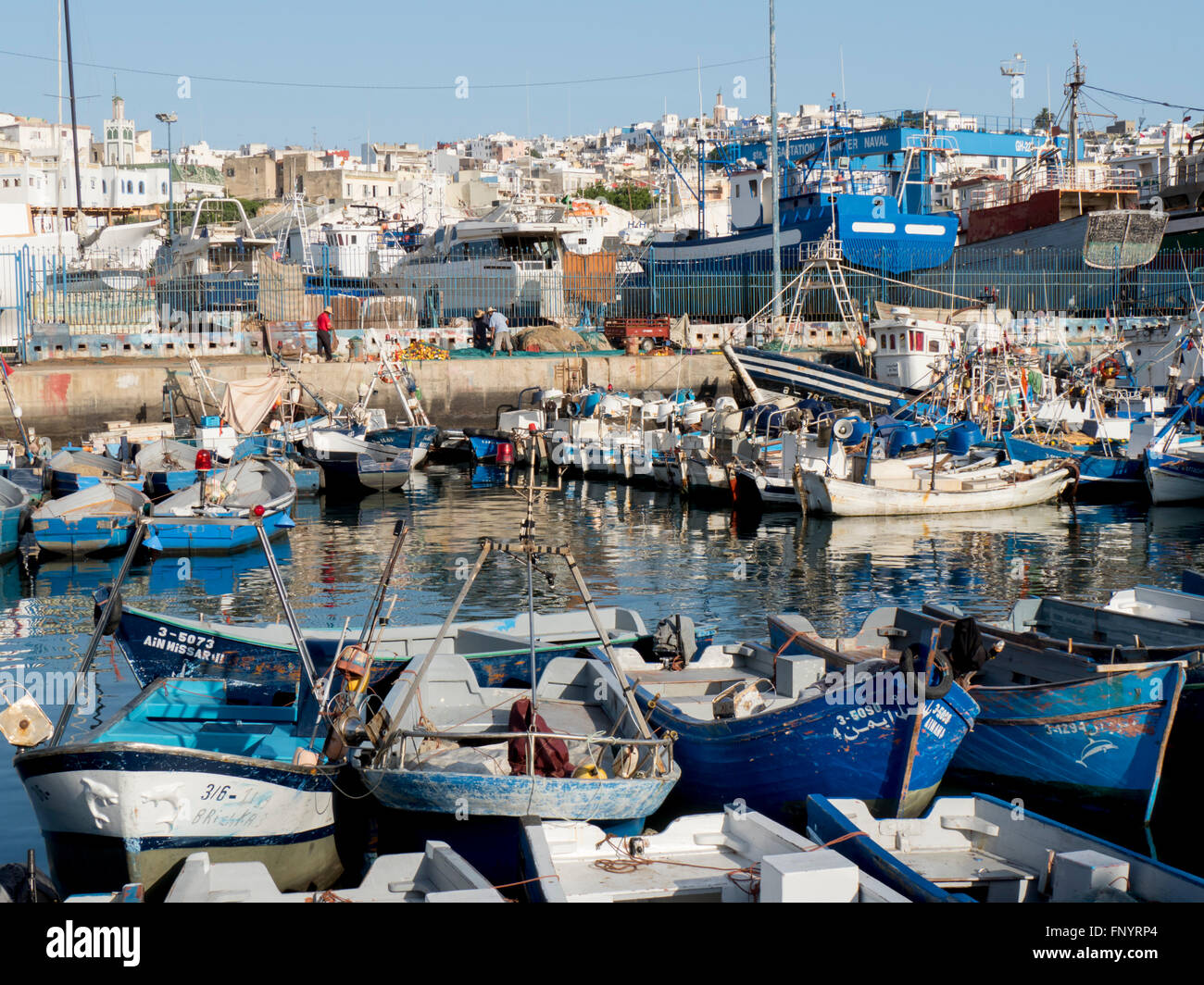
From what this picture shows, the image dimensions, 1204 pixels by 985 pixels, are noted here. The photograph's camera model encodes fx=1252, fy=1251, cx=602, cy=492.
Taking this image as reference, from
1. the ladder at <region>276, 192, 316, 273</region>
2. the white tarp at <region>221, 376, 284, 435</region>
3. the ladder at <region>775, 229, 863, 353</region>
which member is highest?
the ladder at <region>276, 192, 316, 273</region>

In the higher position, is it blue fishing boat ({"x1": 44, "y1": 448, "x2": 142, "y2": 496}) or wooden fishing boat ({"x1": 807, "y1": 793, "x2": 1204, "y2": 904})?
blue fishing boat ({"x1": 44, "y1": 448, "x2": 142, "y2": 496})

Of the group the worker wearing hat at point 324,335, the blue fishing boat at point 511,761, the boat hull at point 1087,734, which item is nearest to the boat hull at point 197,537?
the blue fishing boat at point 511,761

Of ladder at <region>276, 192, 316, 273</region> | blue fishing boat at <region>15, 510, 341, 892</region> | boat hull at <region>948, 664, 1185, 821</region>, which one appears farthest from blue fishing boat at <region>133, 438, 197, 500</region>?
ladder at <region>276, 192, 316, 273</region>

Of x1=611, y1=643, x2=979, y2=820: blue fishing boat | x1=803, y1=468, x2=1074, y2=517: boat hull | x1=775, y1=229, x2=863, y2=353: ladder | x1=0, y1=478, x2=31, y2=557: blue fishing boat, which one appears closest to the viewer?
x1=611, y1=643, x2=979, y2=820: blue fishing boat

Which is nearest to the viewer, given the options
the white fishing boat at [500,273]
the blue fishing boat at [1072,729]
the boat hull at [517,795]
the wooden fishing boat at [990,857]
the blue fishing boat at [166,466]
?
the wooden fishing boat at [990,857]

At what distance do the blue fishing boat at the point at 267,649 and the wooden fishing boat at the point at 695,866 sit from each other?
410 cm

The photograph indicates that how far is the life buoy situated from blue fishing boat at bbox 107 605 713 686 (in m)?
4.17

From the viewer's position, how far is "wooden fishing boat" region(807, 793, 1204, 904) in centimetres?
736

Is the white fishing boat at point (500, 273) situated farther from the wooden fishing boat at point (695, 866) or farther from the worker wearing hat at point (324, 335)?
the wooden fishing boat at point (695, 866)

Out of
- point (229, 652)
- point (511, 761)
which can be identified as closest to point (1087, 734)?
point (511, 761)

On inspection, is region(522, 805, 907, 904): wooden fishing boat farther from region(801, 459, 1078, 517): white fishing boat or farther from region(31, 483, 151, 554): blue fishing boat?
region(801, 459, 1078, 517): white fishing boat

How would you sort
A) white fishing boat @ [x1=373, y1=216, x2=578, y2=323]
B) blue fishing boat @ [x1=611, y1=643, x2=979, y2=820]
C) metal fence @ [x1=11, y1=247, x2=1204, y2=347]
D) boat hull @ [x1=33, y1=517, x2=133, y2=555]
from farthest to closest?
1. white fishing boat @ [x1=373, y1=216, x2=578, y2=323]
2. metal fence @ [x1=11, y1=247, x2=1204, y2=347]
3. boat hull @ [x1=33, y1=517, x2=133, y2=555]
4. blue fishing boat @ [x1=611, y1=643, x2=979, y2=820]

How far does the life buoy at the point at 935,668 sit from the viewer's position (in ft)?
31.0

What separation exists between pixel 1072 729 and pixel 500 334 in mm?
32406
